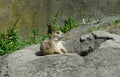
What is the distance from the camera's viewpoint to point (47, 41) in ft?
32.2

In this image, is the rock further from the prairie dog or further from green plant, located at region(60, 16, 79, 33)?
green plant, located at region(60, 16, 79, 33)

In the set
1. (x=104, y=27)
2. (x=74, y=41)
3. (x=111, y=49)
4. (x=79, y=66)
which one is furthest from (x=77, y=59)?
(x=104, y=27)

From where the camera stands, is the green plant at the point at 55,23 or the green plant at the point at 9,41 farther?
the green plant at the point at 55,23

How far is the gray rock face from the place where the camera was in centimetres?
866

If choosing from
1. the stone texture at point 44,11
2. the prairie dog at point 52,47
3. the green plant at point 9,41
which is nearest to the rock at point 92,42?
the prairie dog at point 52,47

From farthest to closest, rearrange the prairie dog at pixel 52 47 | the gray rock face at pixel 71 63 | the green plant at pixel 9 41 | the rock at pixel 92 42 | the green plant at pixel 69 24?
1. the green plant at pixel 69 24
2. the green plant at pixel 9 41
3. the prairie dog at pixel 52 47
4. the rock at pixel 92 42
5. the gray rock face at pixel 71 63

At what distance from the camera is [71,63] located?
29.1ft

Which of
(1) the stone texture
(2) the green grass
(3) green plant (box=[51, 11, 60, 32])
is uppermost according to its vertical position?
(1) the stone texture

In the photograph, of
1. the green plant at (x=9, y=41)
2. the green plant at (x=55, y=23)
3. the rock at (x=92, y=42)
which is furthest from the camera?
the green plant at (x=55, y=23)

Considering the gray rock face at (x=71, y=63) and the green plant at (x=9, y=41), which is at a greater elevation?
the gray rock face at (x=71, y=63)

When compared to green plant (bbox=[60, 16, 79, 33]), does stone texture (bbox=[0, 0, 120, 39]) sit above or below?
above

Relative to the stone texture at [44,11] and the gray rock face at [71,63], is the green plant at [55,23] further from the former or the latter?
the gray rock face at [71,63]

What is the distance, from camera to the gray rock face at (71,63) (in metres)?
8.66

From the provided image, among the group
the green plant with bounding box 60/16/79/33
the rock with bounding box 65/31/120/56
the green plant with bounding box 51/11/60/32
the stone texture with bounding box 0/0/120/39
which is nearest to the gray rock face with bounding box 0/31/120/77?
the rock with bounding box 65/31/120/56
